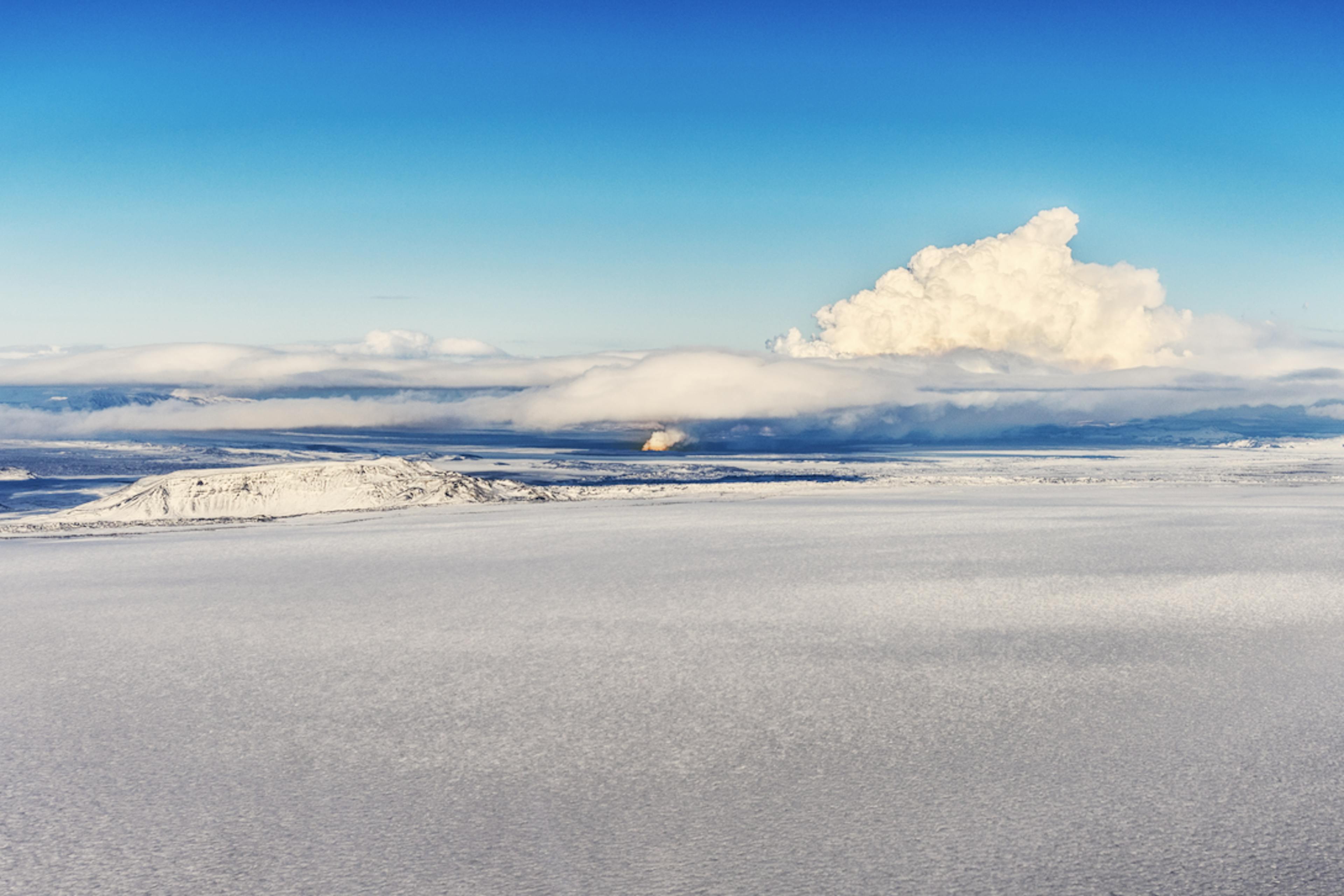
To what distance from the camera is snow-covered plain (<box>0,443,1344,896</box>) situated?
4.25 metres

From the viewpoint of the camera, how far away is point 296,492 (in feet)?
115

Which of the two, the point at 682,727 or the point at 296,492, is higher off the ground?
the point at 296,492

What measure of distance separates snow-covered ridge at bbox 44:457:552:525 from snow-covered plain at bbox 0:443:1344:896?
20.2m

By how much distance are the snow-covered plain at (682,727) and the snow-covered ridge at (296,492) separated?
20159mm

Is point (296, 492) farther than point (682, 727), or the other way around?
point (296, 492)

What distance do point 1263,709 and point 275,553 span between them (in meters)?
14.0

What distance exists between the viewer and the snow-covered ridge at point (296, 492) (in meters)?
34.0

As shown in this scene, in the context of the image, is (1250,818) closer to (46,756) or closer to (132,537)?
(46,756)

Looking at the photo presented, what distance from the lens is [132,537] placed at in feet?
68.7

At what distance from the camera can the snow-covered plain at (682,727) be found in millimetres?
4250

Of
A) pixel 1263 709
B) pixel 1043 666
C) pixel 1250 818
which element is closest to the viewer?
pixel 1250 818

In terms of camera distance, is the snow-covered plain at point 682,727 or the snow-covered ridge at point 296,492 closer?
the snow-covered plain at point 682,727

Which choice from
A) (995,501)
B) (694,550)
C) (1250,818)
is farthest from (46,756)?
(995,501)

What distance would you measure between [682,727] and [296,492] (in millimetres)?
31621
